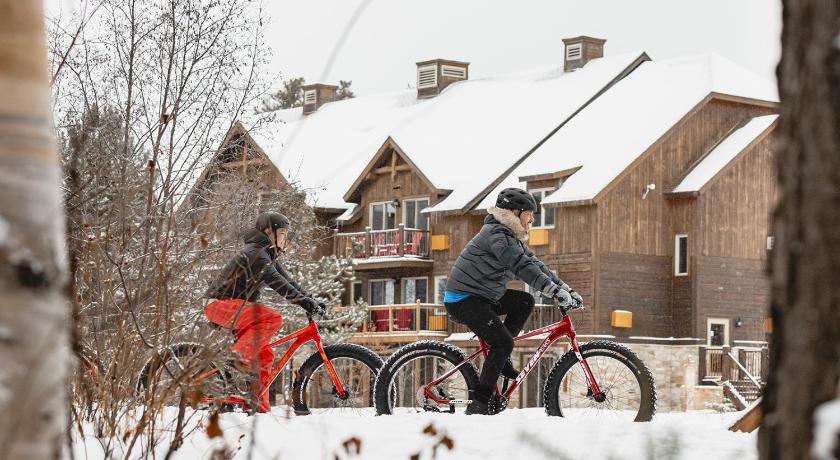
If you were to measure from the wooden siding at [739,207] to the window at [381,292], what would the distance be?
1103 cm

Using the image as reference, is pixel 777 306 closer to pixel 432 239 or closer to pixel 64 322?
pixel 64 322

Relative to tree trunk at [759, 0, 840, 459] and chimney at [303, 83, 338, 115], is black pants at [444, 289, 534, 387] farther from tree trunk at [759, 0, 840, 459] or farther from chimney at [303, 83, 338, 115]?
chimney at [303, 83, 338, 115]

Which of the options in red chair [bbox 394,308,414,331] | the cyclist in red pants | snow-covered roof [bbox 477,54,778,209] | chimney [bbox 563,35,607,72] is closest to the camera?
the cyclist in red pants

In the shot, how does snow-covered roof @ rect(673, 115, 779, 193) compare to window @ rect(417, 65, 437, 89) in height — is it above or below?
below

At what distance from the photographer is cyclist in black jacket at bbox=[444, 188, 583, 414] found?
9398 millimetres

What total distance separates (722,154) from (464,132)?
10035 mm

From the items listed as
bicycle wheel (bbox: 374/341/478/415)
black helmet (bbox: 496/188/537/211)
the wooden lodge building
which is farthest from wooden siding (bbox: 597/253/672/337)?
black helmet (bbox: 496/188/537/211)

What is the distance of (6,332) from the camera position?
2.31m

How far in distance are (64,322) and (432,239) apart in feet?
142

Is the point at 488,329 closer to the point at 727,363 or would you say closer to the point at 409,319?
the point at 727,363

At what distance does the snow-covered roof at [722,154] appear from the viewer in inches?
1602

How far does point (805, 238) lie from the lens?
2494mm

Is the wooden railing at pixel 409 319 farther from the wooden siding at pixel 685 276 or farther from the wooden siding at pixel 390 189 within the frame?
the wooden siding at pixel 685 276

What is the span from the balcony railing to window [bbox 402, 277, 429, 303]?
122 centimetres
